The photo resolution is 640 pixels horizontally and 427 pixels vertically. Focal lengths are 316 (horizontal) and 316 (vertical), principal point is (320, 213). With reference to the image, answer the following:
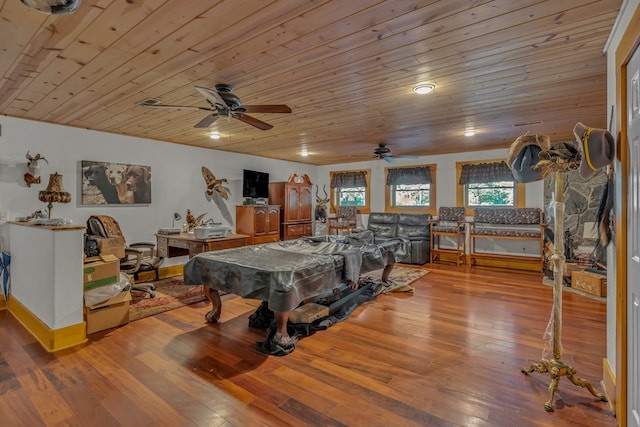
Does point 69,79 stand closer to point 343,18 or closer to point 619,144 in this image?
point 343,18

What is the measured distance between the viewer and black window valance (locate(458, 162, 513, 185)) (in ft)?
19.8

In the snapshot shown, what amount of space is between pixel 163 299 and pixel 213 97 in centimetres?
264

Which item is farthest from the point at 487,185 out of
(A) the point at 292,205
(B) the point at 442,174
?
(A) the point at 292,205

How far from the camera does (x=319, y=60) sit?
7.69 feet

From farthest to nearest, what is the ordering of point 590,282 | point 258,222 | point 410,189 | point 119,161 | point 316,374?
point 410,189, point 258,222, point 119,161, point 590,282, point 316,374

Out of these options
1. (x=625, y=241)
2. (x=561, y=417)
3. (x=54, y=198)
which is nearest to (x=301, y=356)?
(x=561, y=417)

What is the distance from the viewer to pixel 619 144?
1709mm

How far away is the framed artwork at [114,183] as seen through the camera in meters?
4.39

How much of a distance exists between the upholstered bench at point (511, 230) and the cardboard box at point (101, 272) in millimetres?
5722

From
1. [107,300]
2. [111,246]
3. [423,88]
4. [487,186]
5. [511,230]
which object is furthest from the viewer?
[487,186]

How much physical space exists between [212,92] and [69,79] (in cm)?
131

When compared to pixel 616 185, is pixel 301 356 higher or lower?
lower

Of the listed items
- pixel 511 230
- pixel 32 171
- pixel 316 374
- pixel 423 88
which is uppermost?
pixel 423 88

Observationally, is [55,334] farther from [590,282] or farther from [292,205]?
[590,282]
